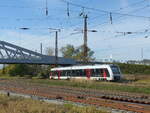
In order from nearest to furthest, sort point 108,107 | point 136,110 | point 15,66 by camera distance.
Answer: point 136,110
point 108,107
point 15,66

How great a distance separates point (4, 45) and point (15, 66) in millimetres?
24092

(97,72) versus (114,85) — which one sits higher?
(97,72)

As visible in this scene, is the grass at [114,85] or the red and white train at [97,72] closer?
the grass at [114,85]

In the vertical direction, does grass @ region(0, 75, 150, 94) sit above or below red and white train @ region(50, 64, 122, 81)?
below

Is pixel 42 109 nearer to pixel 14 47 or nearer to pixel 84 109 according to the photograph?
pixel 84 109

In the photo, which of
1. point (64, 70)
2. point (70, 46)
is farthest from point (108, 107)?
point (70, 46)

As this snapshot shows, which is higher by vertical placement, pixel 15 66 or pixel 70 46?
pixel 70 46

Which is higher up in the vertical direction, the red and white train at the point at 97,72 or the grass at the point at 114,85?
the red and white train at the point at 97,72

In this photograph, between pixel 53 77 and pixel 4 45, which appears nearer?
pixel 53 77

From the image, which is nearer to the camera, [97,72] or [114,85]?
[114,85]

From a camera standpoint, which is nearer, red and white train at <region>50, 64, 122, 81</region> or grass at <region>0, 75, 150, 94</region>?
grass at <region>0, 75, 150, 94</region>

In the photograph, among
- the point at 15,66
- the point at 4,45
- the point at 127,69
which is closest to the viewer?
the point at 127,69

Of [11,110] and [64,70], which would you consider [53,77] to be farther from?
[11,110]

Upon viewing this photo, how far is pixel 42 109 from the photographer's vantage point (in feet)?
45.6
